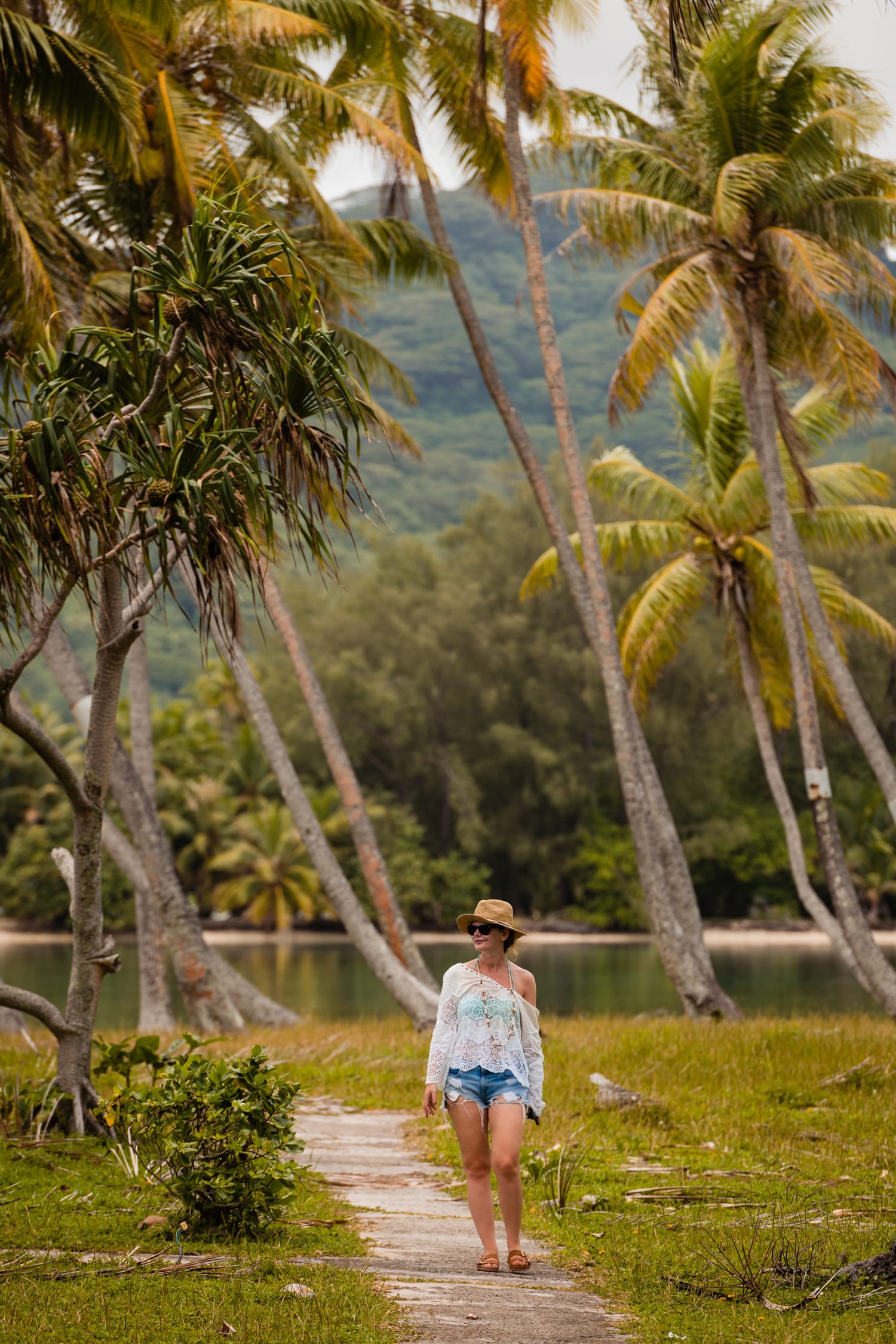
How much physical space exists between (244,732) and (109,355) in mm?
41030

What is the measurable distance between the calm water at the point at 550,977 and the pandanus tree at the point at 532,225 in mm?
4605

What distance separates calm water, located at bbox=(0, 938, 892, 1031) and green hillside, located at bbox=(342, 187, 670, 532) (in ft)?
304

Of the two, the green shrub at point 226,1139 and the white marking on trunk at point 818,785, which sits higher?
the green shrub at point 226,1139

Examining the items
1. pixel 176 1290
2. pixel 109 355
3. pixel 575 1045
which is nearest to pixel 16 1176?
pixel 176 1290

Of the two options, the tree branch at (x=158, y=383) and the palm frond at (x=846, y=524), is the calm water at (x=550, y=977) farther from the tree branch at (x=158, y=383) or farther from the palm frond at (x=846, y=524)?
the tree branch at (x=158, y=383)

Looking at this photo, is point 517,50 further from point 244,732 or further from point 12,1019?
point 244,732

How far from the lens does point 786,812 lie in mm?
19562

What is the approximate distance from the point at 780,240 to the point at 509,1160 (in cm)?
1283

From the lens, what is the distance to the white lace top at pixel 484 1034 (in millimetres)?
5570

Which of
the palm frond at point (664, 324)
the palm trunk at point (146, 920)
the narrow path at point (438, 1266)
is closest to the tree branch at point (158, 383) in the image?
the narrow path at point (438, 1266)

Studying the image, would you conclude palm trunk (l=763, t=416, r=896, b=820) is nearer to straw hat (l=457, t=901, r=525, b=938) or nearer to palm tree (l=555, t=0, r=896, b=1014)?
palm tree (l=555, t=0, r=896, b=1014)

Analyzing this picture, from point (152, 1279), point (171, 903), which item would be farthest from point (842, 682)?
point (152, 1279)

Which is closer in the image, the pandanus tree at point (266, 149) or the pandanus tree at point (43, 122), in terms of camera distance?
the pandanus tree at point (43, 122)

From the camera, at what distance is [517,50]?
15.9m
